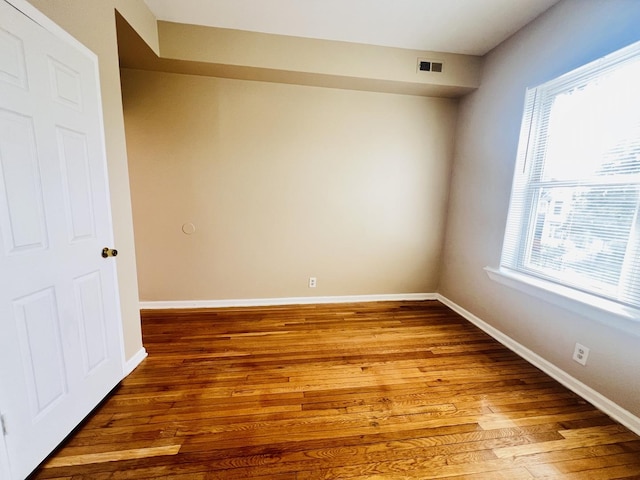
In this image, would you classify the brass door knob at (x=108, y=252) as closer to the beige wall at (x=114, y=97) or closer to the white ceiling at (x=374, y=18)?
the beige wall at (x=114, y=97)

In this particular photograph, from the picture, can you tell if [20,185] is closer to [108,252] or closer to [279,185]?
[108,252]

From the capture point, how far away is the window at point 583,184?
1538 millimetres

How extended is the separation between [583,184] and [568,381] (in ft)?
4.72

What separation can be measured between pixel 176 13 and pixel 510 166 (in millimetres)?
3248

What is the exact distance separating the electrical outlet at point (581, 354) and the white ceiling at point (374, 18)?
257 centimetres

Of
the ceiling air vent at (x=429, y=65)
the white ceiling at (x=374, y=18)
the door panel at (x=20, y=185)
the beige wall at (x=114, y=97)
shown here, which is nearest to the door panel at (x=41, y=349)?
the door panel at (x=20, y=185)

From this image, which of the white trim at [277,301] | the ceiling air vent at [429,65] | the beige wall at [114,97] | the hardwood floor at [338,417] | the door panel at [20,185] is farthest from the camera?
the white trim at [277,301]

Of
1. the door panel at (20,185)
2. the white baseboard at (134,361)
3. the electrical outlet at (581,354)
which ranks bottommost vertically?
the white baseboard at (134,361)

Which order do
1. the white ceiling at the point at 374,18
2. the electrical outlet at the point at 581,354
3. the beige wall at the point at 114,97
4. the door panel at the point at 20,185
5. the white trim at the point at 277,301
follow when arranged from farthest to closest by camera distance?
the white trim at the point at 277,301, the white ceiling at the point at 374,18, the electrical outlet at the point at 581,354, the beige wall at the point at 114,97, the door panel at the point at 20,185

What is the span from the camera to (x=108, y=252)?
1563 millimetres

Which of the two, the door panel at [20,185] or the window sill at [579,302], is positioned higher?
the door panel at [20,185]

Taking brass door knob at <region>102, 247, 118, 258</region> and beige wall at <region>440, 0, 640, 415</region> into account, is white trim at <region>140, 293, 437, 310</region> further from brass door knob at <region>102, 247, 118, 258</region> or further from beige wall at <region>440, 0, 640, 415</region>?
brass door knob at <region>102, 247, 118, 258</region>

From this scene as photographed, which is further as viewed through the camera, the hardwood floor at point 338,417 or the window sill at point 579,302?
the window sill at point 579,302

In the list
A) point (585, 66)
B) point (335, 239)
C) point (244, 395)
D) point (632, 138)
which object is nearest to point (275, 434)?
point (244, 395)
